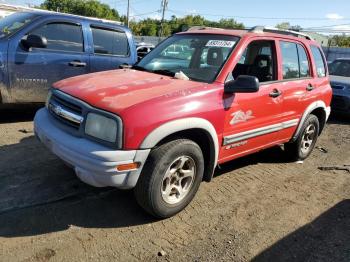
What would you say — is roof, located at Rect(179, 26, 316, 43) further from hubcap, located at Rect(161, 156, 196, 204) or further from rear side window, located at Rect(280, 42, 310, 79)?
hubcap, located at Rect(161, 156, 196, 204)

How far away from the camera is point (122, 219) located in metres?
3.79

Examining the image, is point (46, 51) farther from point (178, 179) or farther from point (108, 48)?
point (178, 179)

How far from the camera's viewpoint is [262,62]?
4.92m

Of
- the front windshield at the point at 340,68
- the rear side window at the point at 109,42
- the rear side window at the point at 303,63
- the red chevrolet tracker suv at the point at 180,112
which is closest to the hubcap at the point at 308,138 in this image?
the red chevrolet tracker suv at the point at 180,112

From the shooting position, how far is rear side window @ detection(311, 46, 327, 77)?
5891 mm

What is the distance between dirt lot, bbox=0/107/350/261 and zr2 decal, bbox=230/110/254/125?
0.91 metres

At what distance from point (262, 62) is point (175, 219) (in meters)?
2.28

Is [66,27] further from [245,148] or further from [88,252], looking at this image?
[88,252]

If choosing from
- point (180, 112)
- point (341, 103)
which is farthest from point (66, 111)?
point (341, 103)

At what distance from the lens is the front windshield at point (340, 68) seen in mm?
10971

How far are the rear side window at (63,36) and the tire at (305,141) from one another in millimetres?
3873

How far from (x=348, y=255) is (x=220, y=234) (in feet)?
3.83

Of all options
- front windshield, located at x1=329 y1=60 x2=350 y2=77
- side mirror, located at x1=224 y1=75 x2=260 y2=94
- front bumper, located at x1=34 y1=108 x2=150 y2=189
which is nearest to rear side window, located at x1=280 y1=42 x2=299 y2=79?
side mirror, located at x1=224 y1=75 x2=260 y2=94

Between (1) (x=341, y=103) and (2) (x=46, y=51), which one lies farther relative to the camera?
(1) (x=341, y=103)
